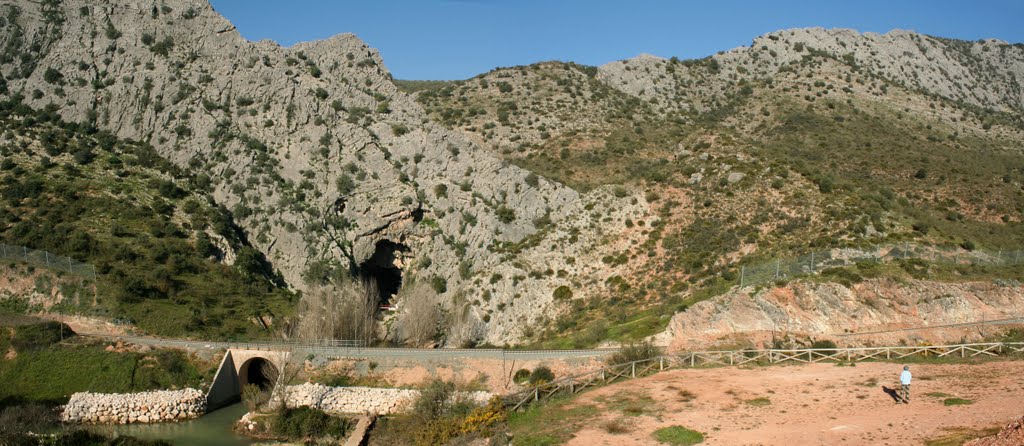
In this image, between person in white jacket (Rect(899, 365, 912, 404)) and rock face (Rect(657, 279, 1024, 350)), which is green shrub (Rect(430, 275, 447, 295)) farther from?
person in white jacket (Rect(899, 365, 912, 404))

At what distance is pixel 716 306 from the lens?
158ft

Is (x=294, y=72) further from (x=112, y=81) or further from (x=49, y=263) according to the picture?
(x=49, y=263)

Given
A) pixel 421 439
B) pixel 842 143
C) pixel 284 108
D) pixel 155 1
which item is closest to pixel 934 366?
pixel 421 439

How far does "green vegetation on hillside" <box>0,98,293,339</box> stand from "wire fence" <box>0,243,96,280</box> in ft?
4.04

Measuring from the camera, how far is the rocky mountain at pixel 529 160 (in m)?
63.7

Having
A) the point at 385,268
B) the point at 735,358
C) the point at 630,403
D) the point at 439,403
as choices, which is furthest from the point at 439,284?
the point at 630,403

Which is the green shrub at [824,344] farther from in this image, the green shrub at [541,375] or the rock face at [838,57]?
the rock face at [838,57]

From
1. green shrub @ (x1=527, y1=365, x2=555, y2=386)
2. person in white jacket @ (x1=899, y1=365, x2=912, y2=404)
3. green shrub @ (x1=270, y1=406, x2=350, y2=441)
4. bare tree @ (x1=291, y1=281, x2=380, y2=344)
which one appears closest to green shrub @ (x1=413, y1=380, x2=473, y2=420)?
green shrub @ (x1=527, y1=365, x2=555, y2=386)

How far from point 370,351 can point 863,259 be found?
34.9 m

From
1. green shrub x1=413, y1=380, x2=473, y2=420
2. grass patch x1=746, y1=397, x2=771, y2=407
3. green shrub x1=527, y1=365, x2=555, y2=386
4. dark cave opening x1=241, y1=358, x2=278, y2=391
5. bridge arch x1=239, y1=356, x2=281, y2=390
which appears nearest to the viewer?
grass patch x1=746, y1=397, x2=771, y2=407

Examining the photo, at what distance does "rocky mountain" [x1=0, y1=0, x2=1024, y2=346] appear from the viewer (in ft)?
209

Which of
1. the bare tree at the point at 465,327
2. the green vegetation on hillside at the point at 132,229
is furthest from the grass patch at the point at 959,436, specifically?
the green vegetation on hillside at the point at 132,229

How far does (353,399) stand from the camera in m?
48.2

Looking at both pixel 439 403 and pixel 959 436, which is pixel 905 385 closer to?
pixel 959 436
